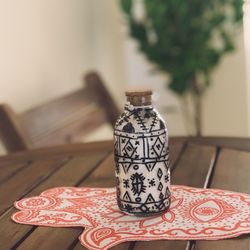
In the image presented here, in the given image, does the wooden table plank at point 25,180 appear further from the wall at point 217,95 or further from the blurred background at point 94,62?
the wall at point 217,95

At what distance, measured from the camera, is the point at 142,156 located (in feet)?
2.73

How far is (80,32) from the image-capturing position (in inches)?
101

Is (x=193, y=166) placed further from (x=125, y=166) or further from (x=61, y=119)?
(x=61, y=119)

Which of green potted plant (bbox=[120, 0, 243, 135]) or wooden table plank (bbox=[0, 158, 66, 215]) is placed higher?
green potted plant (bbox=[120, 0, 243, 135])

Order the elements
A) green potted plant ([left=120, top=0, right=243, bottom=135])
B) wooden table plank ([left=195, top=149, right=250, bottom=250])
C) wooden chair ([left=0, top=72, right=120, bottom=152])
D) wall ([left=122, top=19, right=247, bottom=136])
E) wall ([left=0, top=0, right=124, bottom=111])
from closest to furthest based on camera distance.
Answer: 1. wooden table plank ([left=195, top=149, right=250, bottom=250])
2. wooden chair ([left=0, top=72, right=120, bottom=152])
3. wall ([left=0, top=0, right=124, bottom=111])
4. green potted plant ([left=120, top=0, right=243, bottom=135])
5. wall ([left=122, top=19, right=247, bottom=136])

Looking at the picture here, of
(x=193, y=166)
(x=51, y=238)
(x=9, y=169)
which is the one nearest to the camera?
(x=51, y=238)

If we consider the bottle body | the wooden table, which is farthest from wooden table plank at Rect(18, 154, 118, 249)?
the bottle body

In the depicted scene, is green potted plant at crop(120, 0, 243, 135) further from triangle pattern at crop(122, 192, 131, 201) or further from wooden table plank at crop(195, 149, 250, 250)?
triangle pattern at crop(122, 192, 131, 201)

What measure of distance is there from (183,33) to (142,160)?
155 cm

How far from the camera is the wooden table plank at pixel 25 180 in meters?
1.06

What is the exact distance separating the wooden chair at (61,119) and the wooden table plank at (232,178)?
2.20 ft

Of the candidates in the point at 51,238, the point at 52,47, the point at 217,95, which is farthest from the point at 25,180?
the point at 217,95

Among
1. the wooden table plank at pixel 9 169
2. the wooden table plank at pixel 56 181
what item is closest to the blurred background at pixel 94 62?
the wooden table plank at pixel 9 169

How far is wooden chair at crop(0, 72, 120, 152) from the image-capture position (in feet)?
5.20
